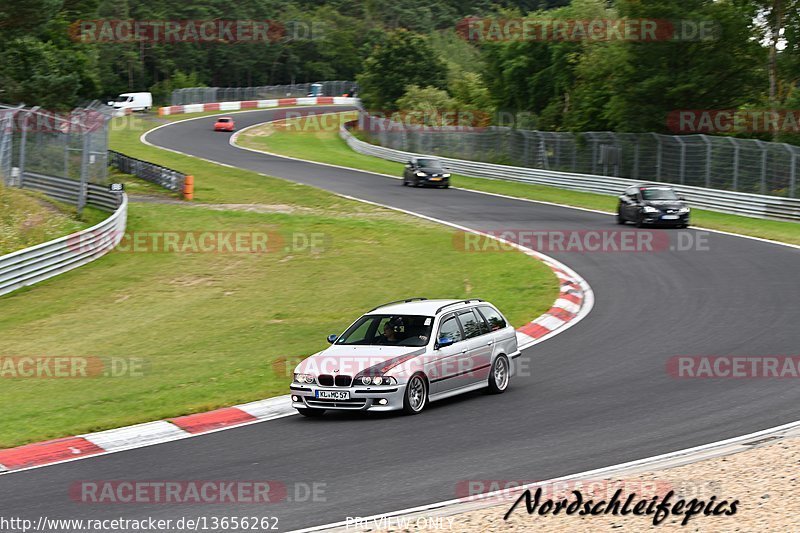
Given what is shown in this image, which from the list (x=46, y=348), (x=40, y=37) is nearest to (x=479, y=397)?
(x=46, y=348)

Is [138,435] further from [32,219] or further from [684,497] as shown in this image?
[32,219]

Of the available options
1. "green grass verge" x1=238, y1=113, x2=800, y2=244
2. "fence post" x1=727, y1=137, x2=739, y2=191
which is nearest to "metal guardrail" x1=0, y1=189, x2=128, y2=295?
"green grass verge" x1=238, y1=113, x2=800, y2=244

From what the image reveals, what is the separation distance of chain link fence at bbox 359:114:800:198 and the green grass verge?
1.67 m

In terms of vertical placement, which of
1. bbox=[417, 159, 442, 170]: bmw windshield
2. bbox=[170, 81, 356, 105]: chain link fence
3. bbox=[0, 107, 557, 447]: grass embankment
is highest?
bbox=[170, 81, 356, 105]: chain link fence

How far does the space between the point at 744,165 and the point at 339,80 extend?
3842 inches

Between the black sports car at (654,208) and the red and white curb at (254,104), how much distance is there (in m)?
63.6

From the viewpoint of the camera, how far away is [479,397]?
14.1 meters

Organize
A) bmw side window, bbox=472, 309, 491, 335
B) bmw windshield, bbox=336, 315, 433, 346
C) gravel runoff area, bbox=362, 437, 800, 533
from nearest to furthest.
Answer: gravel runoff area, bbox=362, 437, 800, 533, bmw windshield, bbox=336, 315, 433, 346, bmw side window, bbox=472, 309, 491, 335

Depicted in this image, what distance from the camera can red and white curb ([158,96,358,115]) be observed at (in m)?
92.4

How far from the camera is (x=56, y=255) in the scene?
2570 centimetres

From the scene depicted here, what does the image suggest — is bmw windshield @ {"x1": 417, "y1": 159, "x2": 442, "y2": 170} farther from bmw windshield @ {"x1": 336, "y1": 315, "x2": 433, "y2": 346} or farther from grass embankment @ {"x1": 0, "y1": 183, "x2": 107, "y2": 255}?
bmw windshield @ {"x1": 336, "y1": 315, "x2": 433, "y2": 346}

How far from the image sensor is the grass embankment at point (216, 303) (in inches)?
574
